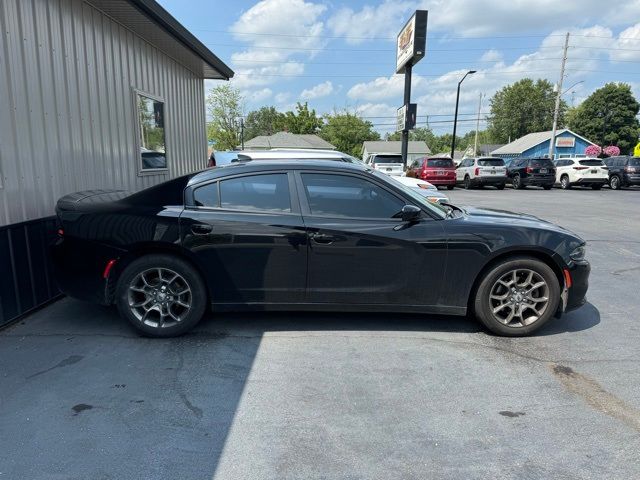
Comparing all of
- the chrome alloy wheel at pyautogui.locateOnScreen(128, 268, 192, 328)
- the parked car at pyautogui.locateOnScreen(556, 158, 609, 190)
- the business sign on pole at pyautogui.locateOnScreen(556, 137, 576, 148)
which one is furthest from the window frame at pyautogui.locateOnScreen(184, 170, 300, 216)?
the business sign on pole at pyautogui.locateOnScreen(556, 137, 576, 148)

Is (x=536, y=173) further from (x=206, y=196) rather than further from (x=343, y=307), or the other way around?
(x=206, y=196)

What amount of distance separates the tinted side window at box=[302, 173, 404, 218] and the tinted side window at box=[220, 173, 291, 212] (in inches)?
8.6

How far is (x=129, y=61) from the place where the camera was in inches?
285

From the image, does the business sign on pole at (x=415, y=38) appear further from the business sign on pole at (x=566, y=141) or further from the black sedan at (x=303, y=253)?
the business sign on pole at (x=566, y=141)

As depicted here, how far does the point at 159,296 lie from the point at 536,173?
24.9 meters

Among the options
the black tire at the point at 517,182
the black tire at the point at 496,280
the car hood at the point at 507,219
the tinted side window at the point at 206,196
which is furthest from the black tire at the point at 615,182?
the tinted side window at the point at 206,196

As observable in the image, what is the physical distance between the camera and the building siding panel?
14.9 feet

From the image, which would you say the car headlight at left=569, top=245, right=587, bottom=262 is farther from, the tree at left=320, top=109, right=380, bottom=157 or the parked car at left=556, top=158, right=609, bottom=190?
the tree at left=320, top=109, right=380, bottom=157

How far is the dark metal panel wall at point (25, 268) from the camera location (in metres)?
4.32

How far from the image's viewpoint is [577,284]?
418 cm

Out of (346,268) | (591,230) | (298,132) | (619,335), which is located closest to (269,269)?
(346,268)

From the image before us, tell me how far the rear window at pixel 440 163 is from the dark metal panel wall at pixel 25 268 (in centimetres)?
2161

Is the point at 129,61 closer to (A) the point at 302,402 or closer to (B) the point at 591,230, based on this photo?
(A) the point at 302,402

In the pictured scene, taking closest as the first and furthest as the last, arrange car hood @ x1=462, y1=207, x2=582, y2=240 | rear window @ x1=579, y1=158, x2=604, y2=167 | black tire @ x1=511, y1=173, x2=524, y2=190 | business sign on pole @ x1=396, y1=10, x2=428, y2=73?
car hood @ x1=462, y1=207, x2=582, y2=240
business sign on pole @ x1=396, y1=10, x2=428, y2=73
rear window @ x1=579, y1=158, x2=604, y2=167
black tire @ x1=511, y1=173, x2=524, y2=190
